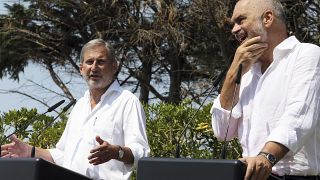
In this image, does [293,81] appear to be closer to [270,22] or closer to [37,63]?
[270,22]

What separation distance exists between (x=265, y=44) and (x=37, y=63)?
46.6 ft

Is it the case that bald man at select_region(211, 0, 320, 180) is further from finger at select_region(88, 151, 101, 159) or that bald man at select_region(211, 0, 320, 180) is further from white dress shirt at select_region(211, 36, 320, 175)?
finger at select_region(88, 151, 101, 159)

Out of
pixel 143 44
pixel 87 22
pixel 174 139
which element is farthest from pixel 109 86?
pixel 87 22

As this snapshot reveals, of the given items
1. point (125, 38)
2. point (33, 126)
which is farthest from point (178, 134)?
point (125, 38)

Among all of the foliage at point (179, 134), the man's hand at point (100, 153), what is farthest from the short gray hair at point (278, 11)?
the foliage at point (179, 134)

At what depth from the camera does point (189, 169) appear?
126 inches

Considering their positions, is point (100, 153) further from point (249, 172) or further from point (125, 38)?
point (125, 38)

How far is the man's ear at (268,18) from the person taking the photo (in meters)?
3.93

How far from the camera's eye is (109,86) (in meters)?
5.21

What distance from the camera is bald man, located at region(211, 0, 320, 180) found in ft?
11.6

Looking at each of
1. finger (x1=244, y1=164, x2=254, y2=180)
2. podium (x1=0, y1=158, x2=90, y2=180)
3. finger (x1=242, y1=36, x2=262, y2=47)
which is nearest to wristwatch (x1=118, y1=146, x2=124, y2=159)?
podium (x1=0, y1=158, x2=90, y2=180)

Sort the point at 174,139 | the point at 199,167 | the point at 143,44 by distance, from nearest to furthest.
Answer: the point at 199,167
the point at 174,139
the point at 143,44

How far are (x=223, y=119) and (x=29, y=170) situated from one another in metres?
1.00

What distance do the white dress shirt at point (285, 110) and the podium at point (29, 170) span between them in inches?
33.9
